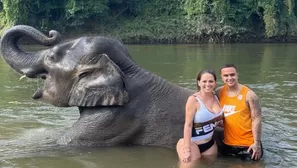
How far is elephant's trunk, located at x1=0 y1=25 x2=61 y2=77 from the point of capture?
19.2ft

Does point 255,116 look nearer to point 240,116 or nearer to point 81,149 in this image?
point 240,116

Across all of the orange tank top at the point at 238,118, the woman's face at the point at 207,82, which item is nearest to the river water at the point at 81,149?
the orange tank top at the point at 238,118

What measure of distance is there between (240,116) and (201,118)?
415mm

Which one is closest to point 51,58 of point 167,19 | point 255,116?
point 255,116

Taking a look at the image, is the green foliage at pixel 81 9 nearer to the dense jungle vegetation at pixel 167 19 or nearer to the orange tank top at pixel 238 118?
the dense jungle vegetation at pixel 167 19

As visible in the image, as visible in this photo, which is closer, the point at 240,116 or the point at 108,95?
the point at 240,116

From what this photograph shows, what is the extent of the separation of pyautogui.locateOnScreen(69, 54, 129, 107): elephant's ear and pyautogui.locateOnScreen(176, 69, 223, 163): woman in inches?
36.7

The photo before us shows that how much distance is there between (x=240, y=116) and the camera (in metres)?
4.93

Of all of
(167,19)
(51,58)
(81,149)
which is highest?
(51,58)

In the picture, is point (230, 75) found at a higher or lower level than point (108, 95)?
higher

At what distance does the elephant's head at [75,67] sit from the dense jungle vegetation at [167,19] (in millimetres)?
30057

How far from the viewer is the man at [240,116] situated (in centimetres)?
484

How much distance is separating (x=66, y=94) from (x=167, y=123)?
119 cm

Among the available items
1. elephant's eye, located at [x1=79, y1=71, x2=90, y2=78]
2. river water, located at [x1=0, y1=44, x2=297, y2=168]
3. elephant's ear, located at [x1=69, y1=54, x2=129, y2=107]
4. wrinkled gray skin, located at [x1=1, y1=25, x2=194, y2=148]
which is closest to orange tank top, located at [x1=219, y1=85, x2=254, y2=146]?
river water, located at [x1=0, y1=44, x2=297, y2=168]
